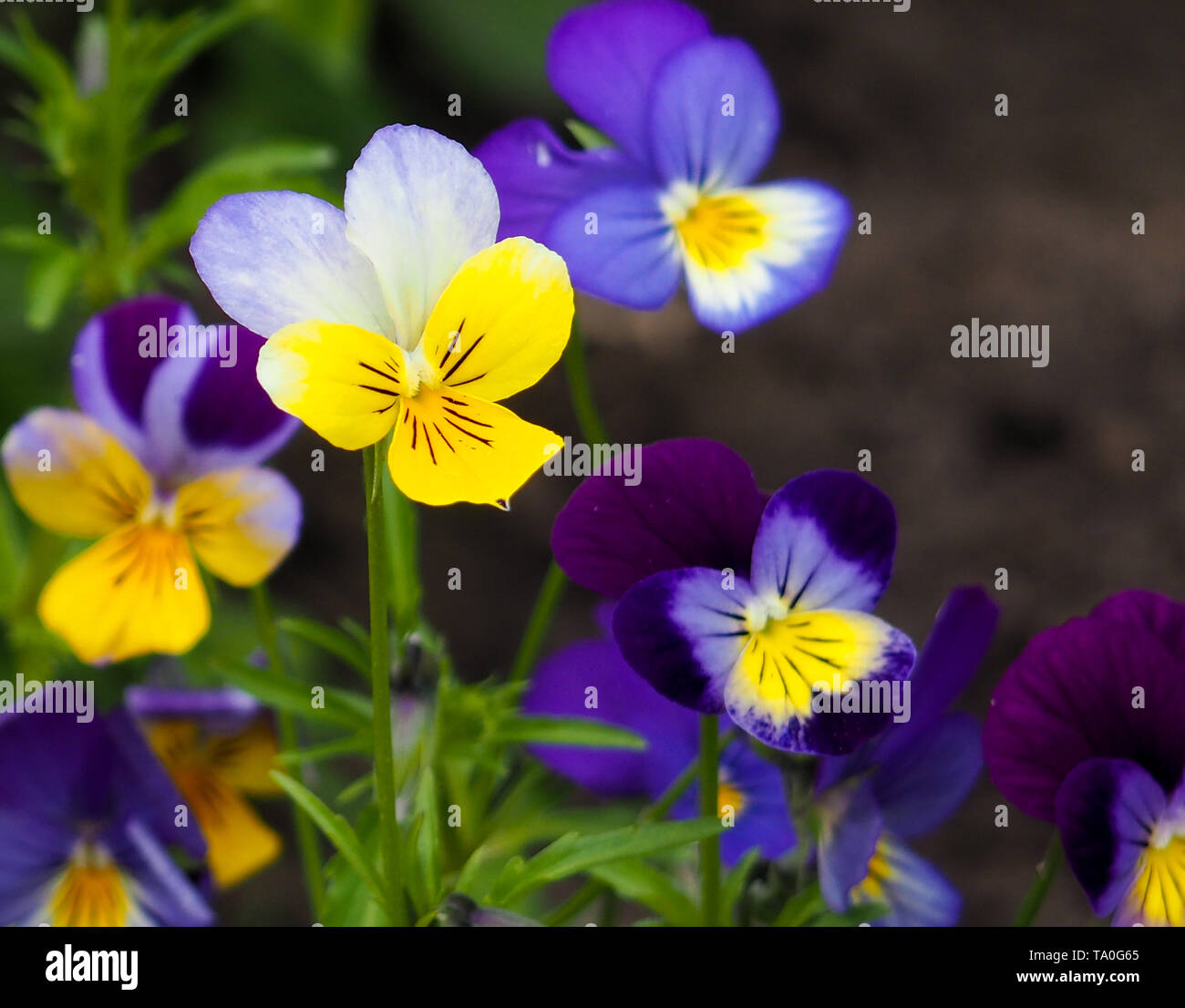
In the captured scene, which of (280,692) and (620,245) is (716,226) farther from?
(280,692)

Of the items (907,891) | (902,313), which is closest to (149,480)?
(907,891)

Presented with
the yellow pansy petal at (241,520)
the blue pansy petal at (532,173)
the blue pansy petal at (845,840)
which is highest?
the blue pansy petal at (532,173)

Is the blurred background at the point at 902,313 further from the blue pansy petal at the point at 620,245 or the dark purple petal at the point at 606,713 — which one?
the blue pansy petal at the point at 620,245

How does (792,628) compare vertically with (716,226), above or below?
below

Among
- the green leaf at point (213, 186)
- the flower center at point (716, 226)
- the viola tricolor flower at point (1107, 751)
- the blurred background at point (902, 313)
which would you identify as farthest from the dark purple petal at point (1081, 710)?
the blurred background at point (902, 313)
